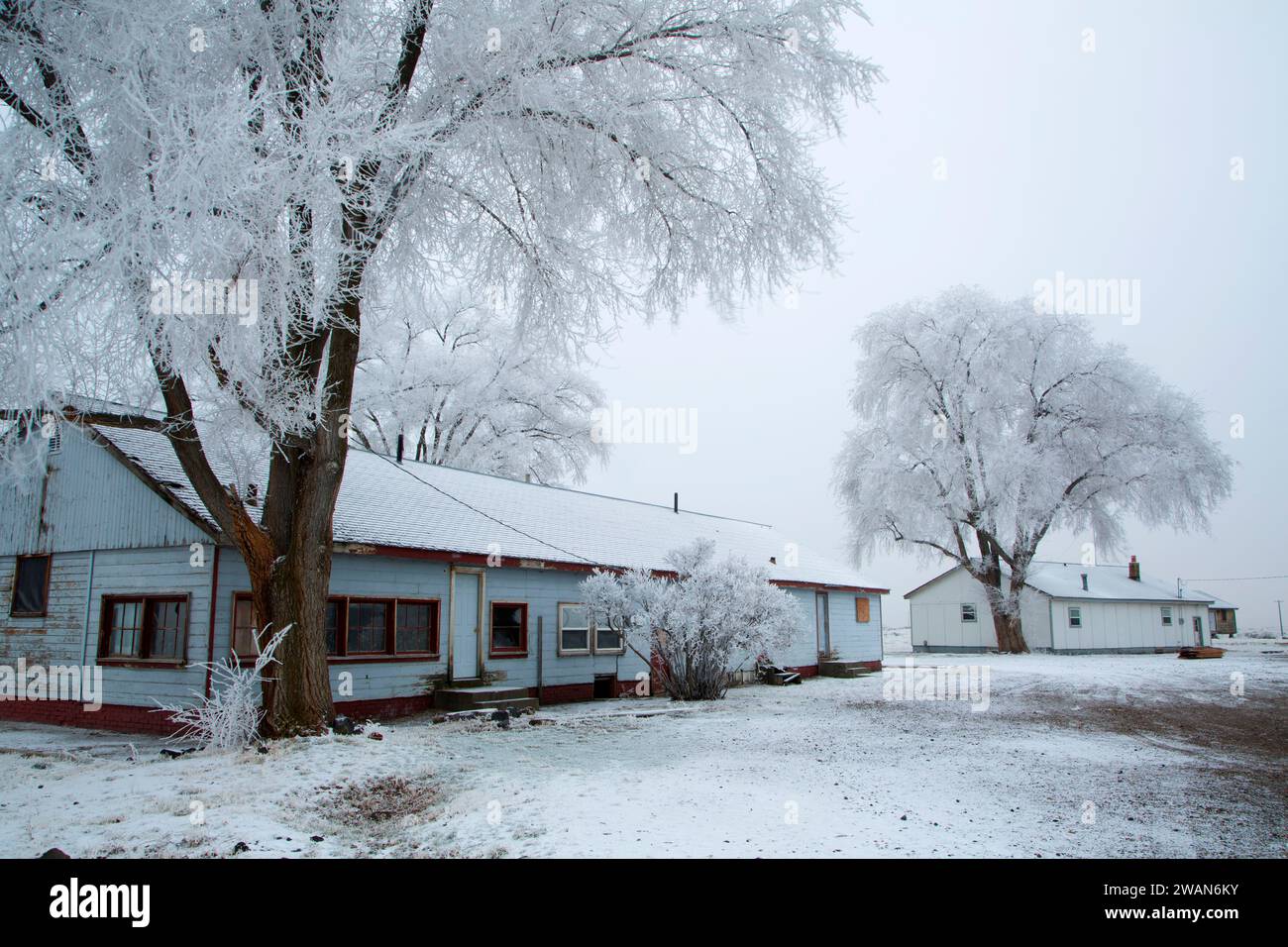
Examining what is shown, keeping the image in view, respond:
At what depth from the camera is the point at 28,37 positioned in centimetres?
863

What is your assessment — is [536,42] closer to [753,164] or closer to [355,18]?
[355,18]

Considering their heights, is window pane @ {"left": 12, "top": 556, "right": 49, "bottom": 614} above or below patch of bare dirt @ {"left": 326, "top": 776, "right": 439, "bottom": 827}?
above

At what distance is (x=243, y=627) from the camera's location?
12633 millimetres

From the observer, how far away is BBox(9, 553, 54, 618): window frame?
46.8 feet

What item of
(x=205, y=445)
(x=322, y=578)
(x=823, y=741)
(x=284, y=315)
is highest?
(x=284, y=315)

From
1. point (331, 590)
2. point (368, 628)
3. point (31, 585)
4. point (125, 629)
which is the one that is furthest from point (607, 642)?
point (31, 585)

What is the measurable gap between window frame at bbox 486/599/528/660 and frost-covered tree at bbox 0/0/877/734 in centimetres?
476

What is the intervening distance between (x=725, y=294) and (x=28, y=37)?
841 cm

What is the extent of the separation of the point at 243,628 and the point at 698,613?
769 centimetres

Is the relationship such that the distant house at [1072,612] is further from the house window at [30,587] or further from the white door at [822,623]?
the house window at [30,587]

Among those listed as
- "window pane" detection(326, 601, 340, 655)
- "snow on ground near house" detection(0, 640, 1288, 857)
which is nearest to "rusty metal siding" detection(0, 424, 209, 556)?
"window pane" detection(326, 601, 340, 655)

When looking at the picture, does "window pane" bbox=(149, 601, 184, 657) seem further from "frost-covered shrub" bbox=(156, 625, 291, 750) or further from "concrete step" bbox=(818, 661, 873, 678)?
"concrete step" bbox=(818, 661, 873, 678)

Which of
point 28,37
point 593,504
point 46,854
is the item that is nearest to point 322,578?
point 46,854

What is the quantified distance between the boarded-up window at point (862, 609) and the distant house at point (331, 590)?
35.5ft
